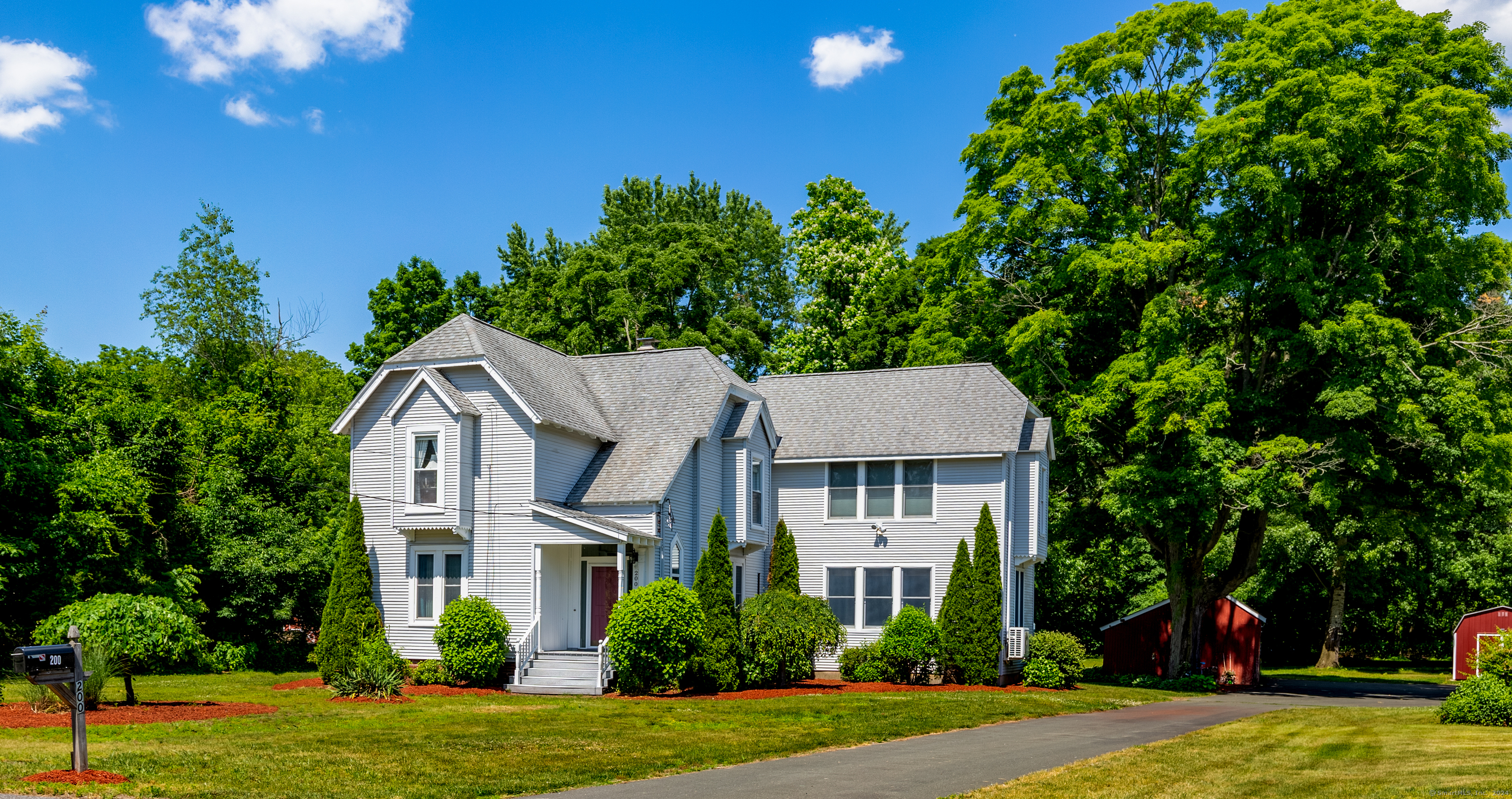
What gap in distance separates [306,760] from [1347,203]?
29173mm

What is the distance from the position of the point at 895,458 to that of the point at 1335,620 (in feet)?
87.4

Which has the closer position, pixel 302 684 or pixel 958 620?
pixel 302 684

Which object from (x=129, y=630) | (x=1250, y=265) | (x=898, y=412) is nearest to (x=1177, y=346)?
(x=1250, y=265)

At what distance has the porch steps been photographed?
25750mm

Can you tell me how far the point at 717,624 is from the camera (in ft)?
83.9

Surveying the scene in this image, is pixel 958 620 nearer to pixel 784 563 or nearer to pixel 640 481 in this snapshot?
pixel 784 563

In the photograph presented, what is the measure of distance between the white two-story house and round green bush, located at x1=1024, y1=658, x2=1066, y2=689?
142 cm

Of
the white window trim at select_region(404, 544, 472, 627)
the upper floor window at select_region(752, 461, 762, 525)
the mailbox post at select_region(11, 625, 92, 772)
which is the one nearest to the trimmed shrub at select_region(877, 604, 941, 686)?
the upper floor window at select_region(752, 461, 762, 525)

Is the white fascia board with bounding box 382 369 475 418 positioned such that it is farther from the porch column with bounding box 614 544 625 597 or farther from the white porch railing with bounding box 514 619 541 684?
the white porch railing with bounding box 514 619 541 684

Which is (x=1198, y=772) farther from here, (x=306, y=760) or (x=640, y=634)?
(x=640, y=634)

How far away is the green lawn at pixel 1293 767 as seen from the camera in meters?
12.6

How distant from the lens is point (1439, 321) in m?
32.4

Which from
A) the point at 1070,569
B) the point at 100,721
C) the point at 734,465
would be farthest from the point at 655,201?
the point at 100,721

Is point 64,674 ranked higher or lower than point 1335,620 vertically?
higher
